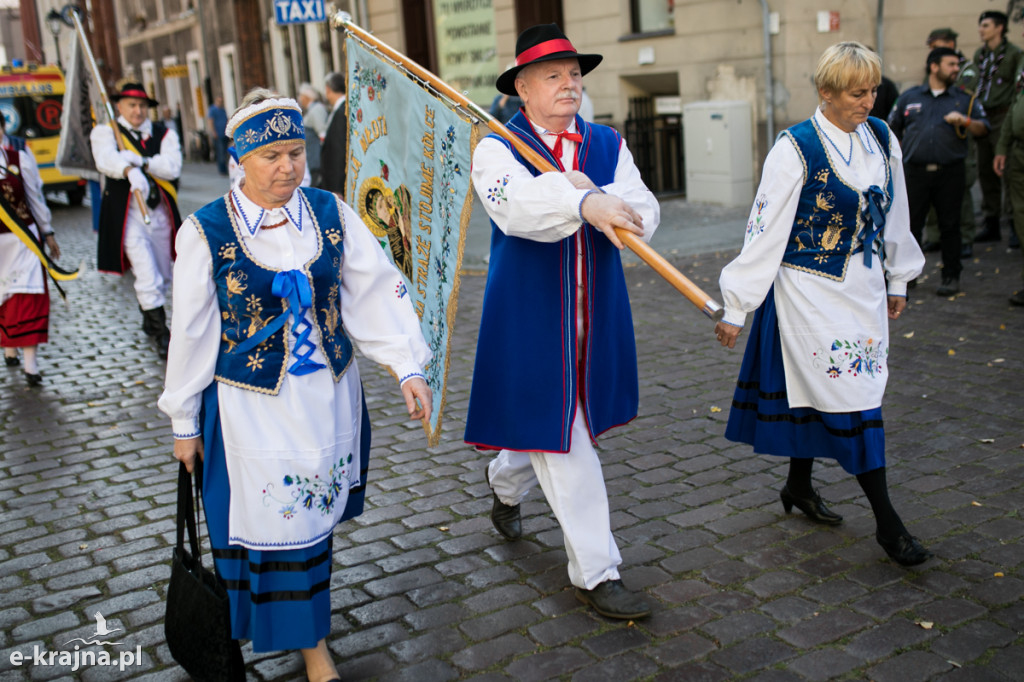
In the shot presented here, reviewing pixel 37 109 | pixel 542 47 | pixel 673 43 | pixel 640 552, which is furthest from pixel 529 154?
pixel 37 109

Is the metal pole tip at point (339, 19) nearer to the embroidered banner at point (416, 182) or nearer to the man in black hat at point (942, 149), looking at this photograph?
the embroidered banner at point (416, 182)

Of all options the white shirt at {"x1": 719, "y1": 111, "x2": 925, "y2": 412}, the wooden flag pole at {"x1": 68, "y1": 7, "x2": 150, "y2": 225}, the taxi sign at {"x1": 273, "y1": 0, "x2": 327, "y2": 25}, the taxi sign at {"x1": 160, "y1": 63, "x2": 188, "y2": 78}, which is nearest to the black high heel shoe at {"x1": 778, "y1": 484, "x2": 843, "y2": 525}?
the white shirt at {"x1": 719, "y1": 111, "x2": 925, "y2": 412}

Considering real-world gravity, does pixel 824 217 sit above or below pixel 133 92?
below

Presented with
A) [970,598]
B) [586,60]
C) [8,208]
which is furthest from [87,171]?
[970,598]

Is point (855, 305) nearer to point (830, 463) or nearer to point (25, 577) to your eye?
point (830, 463)

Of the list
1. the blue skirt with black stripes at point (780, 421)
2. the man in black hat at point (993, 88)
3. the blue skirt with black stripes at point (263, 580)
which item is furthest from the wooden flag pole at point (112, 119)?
the man in black hat at point (993, 88)

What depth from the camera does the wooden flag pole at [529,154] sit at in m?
2.79

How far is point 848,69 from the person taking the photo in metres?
3.70

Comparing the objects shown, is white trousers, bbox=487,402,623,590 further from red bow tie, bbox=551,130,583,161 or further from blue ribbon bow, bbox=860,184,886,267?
blue ribbon bow, bbox=860,184,886,267

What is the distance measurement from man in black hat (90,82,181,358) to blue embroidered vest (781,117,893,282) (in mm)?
5525

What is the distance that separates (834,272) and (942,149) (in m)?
5.07

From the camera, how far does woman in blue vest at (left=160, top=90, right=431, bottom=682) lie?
120 inches

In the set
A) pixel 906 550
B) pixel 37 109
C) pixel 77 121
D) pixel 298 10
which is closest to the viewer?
pixel 906 550

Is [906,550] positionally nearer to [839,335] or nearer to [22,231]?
[839,335]
